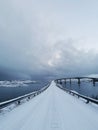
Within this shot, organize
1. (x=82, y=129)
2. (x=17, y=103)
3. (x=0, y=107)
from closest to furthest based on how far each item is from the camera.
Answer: (x=82, y=129) → (x=0, y=107) → (x=17, y=103)

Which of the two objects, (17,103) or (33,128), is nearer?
(33,128)

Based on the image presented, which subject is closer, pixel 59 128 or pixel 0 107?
pixel 59 128

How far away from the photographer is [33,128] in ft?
22.3

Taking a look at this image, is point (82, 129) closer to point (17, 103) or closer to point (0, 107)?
point (0, 107)

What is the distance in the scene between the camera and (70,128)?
22.1 ft

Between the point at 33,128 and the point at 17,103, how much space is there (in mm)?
9632

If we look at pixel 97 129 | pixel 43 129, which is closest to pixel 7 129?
pixel 43 129

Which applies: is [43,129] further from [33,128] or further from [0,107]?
[0,107]

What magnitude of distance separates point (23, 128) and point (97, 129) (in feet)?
9.79

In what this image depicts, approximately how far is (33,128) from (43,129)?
0.44 m

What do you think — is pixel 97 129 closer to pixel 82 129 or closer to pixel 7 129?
pixel 82 129

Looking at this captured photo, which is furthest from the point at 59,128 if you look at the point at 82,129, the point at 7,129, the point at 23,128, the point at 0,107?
the point at 0,107

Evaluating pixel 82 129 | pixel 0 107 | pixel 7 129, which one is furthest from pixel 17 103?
pixel 82 129

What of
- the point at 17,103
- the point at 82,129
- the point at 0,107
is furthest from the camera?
the point at 17,103
